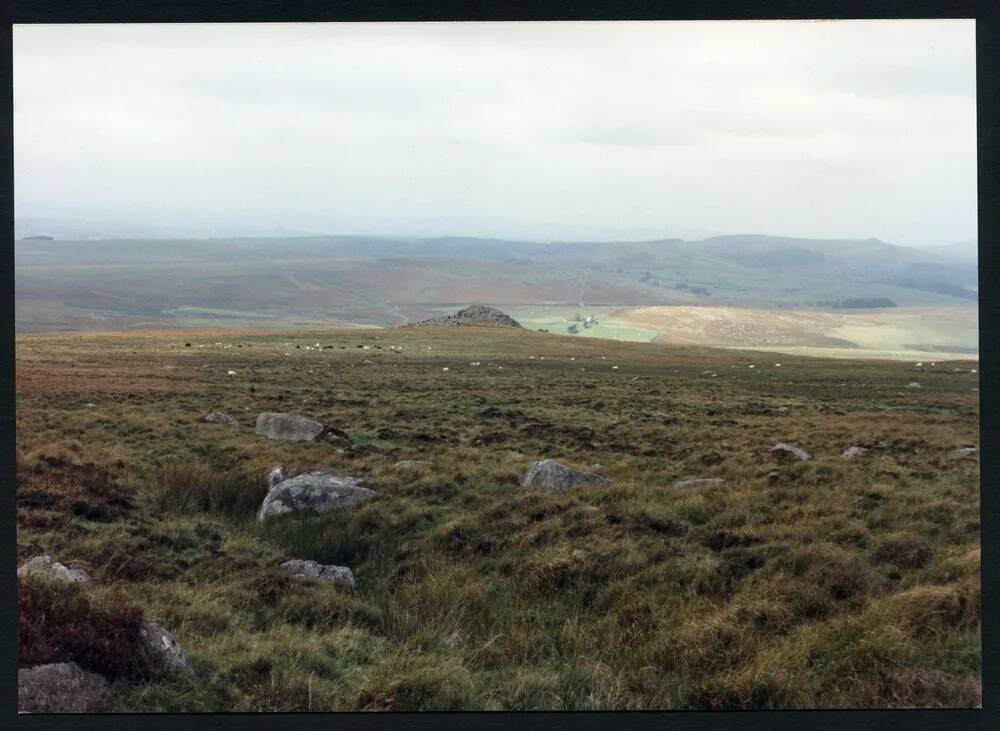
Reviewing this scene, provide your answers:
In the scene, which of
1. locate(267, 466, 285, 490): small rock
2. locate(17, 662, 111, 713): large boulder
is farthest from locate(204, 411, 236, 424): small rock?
locate(17, 662, 111, 713): large boulder

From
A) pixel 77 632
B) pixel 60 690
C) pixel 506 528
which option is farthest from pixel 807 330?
pixel 60 690

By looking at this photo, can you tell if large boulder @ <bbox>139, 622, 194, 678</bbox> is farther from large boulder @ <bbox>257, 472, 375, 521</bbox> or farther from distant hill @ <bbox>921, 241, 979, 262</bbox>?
distant hill @ <bbox>921, 241, 979, 262</bbox>

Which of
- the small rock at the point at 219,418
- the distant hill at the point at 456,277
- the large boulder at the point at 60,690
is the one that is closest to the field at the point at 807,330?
the distant hill at the point at 456,277

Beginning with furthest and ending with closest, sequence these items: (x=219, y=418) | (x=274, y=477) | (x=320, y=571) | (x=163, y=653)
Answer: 1. (x=219, y=418)
2. (x=274, y=477)
3. (x=320, y=571)
4. (x=163, y=653)

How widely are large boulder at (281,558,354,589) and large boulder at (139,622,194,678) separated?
185cm

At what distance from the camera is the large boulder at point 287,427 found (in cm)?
1158

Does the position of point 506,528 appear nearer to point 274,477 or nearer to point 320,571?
point 320,571

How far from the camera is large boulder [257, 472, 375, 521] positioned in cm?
948

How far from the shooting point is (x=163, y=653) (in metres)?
6.38

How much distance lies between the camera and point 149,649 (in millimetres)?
6348

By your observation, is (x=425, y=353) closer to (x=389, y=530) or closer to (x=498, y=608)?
(x=389, y=530)

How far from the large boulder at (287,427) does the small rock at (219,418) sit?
50cm

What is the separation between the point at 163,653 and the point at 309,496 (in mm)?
3274

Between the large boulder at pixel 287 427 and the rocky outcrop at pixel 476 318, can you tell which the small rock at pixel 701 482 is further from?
the large boulder at pixel 287 427
